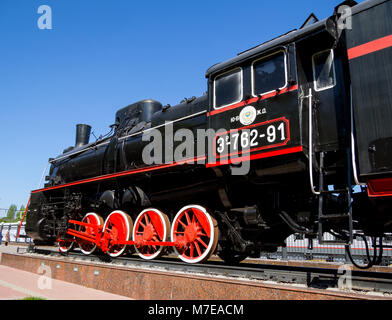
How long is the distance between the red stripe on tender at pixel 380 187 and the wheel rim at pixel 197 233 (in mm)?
3027

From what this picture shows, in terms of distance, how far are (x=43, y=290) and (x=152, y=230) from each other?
2.37m

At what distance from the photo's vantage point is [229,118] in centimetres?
567

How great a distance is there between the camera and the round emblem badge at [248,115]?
17.4ft

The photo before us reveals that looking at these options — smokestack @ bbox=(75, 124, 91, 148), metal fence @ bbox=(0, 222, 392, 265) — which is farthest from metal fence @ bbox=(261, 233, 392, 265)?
smokestack @ bbox=(75, 124, 91, 148)

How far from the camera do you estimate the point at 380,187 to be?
150 inches

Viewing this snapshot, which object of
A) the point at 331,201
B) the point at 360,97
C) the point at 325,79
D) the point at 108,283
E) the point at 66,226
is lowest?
the point at 108,283

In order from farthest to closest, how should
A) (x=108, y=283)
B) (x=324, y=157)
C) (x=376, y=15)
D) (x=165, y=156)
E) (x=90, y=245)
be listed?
(x=90, y=245), (x=165, y=156), (x=108, y=283), (x=324, y=157), (x=376, y=15)

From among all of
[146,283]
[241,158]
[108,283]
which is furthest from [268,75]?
[108,283]

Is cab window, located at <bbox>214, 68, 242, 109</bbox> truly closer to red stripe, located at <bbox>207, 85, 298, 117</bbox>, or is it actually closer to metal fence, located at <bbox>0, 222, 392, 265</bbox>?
red stripe, located at <bbox>207, 85, 298, 117</bbox>

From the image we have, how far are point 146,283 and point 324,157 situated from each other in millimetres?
3538

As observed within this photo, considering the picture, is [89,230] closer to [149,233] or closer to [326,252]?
[149,233]

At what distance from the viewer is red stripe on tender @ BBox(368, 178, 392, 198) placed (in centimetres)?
376

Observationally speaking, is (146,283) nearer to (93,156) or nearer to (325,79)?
(325,79)

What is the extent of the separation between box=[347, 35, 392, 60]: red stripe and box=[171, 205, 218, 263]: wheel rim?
12.0 ft
